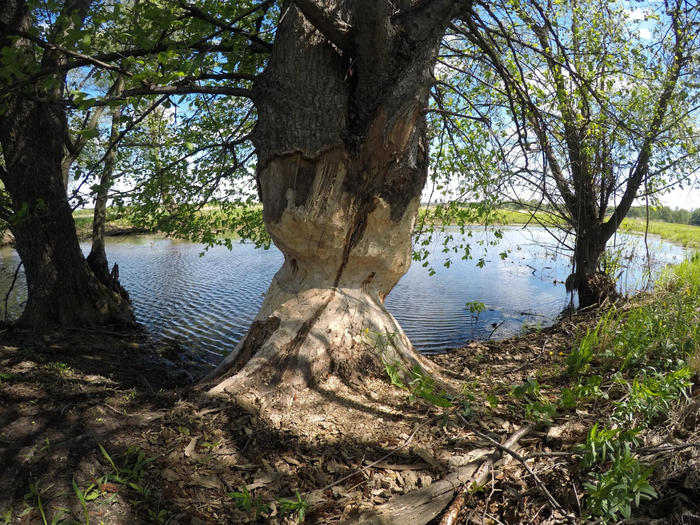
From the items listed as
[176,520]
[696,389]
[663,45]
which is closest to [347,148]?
[176,520]

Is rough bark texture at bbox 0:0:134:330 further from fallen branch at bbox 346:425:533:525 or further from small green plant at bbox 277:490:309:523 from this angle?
fallen branch at bbox 346:425:533:525

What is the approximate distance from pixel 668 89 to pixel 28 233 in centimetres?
917

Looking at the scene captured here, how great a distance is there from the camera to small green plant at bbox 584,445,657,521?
1.71m

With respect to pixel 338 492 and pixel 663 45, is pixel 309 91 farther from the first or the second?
pixel 663 45

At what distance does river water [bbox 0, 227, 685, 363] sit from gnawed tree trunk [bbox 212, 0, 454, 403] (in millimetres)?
3549

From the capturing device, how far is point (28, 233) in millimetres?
5203

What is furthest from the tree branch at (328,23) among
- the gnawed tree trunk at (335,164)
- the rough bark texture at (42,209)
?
the rough bark texture at (42,209)

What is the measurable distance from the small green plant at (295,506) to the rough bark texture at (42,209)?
4343 mm

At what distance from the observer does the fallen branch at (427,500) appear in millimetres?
1896

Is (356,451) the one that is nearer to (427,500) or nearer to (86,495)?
(427,500)

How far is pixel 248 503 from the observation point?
2.00m

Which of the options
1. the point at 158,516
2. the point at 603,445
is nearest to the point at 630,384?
the point at 603,445

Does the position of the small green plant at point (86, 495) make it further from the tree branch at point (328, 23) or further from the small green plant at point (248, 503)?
the tree branch at point (328, 23)

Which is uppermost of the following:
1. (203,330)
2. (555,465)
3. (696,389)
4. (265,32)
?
(265,32)
